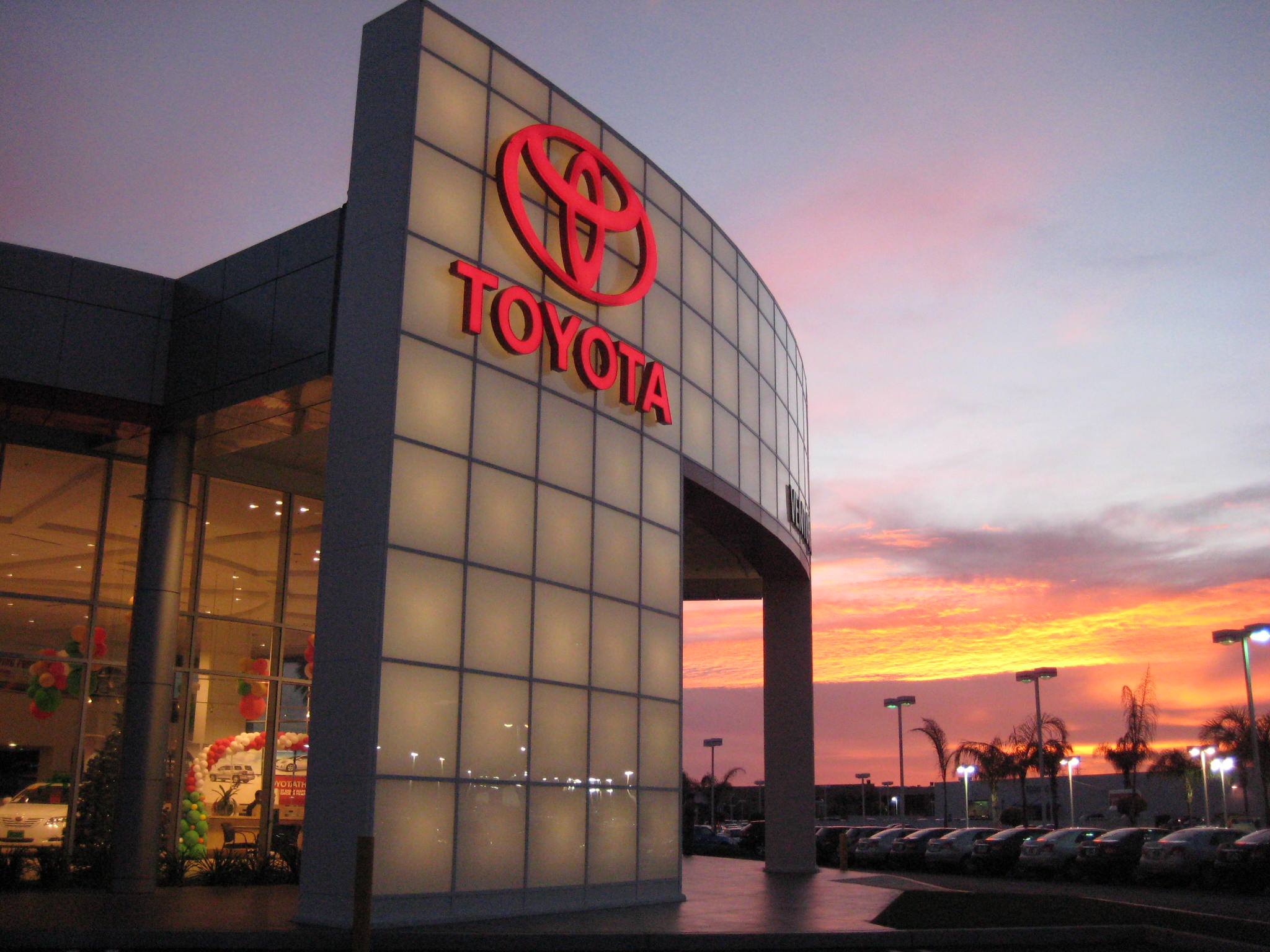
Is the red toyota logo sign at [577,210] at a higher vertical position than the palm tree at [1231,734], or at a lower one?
higher

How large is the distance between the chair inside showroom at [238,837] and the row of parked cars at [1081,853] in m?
17.6

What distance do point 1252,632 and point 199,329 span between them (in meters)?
30.8

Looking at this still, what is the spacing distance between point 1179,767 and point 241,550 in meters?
75.9

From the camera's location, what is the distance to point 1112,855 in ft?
102

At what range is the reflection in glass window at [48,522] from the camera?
22141 millimetres

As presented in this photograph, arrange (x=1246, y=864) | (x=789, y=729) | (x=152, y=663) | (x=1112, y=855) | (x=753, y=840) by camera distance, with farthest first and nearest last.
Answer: (x=753, y=840), (x=789, y=729), (x=1112, y=855), (x=1246, y=864), (x=152, y=663)

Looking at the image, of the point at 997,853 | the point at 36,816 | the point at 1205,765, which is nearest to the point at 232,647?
the point at 36,816

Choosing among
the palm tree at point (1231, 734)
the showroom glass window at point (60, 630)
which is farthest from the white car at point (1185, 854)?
the palm tree at point (1231, 734)

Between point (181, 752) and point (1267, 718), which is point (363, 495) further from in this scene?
point (1267, 718)

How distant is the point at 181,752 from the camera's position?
23531mm

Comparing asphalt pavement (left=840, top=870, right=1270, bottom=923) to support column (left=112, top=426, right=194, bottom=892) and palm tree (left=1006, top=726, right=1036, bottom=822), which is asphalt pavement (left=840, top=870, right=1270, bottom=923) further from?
palm tree (left=1006, top=726, right=1036, bottom=822)

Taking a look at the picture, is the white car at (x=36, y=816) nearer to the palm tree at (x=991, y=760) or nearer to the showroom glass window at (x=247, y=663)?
the showroom glass window at (x=247, y=663)

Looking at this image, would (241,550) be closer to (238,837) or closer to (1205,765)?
(238,837)

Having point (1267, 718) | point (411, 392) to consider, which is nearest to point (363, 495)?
point (411, 392)
